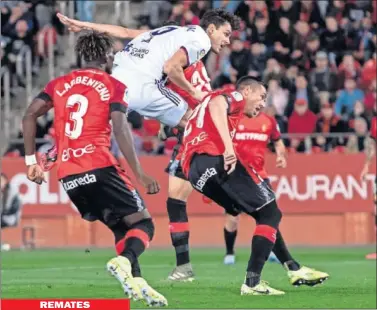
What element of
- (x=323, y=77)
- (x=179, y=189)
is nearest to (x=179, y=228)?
(x=179, y=189)

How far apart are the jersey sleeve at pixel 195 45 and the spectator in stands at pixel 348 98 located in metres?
12.2

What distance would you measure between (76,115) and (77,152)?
0.30 meters

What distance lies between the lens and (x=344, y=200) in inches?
977

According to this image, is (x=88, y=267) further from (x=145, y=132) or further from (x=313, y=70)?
(x=313, y=70)

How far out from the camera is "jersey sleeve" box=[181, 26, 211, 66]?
13320 millimetres

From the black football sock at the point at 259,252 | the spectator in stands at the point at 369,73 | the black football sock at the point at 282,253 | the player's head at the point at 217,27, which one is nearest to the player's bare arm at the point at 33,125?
the black football sock at the point at 259,252

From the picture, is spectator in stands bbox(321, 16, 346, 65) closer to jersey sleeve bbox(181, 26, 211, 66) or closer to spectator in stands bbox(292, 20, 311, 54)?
spectator in stands bbox(292, 20, 311, 54)

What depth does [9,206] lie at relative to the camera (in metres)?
24.0

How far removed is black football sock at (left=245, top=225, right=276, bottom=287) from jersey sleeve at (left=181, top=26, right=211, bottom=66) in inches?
75.4

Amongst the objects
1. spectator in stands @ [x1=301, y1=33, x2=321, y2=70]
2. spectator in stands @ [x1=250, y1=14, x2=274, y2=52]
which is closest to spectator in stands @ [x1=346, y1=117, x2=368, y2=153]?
spectator in stands @ [x1=301, y1=33, x2=321, y2=70]

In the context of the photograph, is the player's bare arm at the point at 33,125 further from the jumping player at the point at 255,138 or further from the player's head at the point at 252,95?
the jumping player at the point at 255,138

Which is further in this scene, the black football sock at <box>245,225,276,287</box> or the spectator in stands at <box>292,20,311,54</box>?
the spectator in stands at <box>292,20,311,54</box>

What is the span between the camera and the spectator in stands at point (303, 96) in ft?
83.3

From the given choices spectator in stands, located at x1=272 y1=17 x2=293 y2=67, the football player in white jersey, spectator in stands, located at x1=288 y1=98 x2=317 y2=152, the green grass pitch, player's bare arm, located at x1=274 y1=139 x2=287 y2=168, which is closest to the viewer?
the green grass pitch
